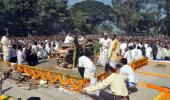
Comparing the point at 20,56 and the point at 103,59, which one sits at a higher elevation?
the point at 20,56

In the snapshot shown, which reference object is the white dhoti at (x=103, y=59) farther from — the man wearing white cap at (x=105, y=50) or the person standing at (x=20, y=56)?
the person standing at (x=20, y=56)

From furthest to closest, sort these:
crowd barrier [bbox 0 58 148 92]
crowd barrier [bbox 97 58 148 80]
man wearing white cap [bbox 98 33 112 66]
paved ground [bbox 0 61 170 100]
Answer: crowd barrier [bbox 97 58 148 80] → man wearing white cap [bbox 98 33 112 66] → crowd barrier [bbox 0 58 148 92] → paved ground [bbox 0 61 170 100]

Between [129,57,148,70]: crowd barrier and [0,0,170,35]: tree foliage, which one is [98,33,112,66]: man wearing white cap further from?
[0,0,170,35]: tree foliage

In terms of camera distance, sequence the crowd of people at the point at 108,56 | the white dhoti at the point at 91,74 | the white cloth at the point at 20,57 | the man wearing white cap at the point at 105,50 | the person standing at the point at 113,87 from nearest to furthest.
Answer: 1. the person standing at the point at 113,87
2. the crowd of people at the point at 108,56
3. the white dhoti at the point at 91,74
4. the white cloth at the point at 20,57
5. the man wearing white cap at the point at 105,50

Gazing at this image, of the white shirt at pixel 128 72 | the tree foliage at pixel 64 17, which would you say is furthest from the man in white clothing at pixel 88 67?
the tree foliage at pixel 64 17

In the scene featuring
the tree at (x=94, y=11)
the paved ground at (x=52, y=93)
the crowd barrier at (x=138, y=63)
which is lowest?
the paved ground at (x=52, y=93)

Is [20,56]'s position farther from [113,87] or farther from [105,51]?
[113,87]

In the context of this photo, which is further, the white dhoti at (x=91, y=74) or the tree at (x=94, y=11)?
the tree at (x=94, y=11)

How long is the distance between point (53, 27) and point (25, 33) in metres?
6.26

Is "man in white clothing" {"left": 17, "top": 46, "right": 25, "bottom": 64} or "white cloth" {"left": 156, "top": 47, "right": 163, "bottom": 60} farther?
"white cloth" {"left": 156, "top": 47, "right": 163, "bottom": 60}

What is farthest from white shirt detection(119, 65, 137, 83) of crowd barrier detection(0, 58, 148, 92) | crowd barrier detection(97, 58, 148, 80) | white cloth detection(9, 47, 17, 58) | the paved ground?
white cloth detection(9, 47, 17, 58)

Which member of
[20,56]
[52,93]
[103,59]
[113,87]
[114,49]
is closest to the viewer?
[113,87]

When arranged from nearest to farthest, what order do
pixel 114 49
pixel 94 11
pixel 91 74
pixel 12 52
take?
pixel 91 74
pixel 114 49
pixel 12 52
pixel 94 11

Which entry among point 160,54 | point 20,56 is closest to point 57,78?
point 20,56
